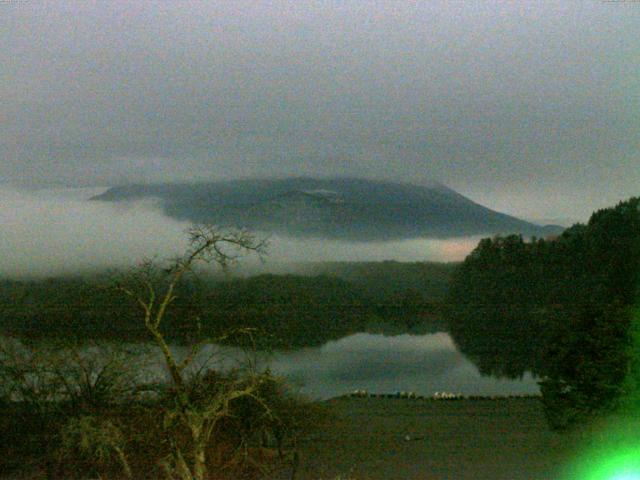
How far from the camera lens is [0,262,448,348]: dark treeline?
41.8ft

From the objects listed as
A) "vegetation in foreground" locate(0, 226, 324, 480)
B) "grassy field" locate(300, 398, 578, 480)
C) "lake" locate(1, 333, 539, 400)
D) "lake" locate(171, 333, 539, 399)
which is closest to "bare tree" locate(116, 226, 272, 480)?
"vegetation in foreground" locate(0, 226, 324, 480)

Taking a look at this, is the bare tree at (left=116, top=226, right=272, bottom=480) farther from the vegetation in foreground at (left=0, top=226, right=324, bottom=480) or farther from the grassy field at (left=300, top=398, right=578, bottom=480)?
the grassy field at (left=300, top=398, right=578, bottom=480)

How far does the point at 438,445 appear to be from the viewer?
640 inches

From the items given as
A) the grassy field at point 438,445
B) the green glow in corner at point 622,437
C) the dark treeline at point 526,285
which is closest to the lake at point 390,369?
the dark treeline at point 526,285

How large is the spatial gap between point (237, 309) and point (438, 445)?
41.6ft

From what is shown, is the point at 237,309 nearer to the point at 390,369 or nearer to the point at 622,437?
the point at 622,437

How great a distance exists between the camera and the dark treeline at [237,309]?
12.7 m

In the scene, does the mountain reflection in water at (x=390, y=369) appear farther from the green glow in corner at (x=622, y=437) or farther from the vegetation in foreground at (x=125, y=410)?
the green glow in corner at (x=622, y=437)

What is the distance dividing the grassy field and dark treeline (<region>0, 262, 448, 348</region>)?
272 centimetres

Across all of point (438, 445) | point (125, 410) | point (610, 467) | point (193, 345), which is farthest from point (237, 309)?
point (193, 345)

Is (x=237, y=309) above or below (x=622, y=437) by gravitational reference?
above

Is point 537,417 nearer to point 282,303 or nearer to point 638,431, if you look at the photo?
point 638,431

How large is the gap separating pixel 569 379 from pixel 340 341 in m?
42.9

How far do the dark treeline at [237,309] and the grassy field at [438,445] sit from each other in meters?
2.72
